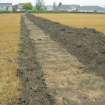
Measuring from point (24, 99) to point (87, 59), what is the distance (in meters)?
6.09

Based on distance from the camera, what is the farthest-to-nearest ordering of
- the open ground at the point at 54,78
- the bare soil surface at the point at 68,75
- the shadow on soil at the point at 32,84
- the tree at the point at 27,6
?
the tree at the point at 27,6 → the bare soil surface at the point at 68,75 → the open ground at the point at 54,78 → the shadow on soil at the point at 32,84

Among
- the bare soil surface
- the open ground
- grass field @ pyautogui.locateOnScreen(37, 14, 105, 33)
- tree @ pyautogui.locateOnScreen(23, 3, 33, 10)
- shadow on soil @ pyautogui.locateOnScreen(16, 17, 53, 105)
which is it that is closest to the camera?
shadow on soil @ pyautogui.locateOnScreen(16, 17, 53, 105)

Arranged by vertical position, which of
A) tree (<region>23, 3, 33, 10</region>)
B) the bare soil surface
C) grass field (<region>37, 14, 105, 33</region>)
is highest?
the bare soil surface

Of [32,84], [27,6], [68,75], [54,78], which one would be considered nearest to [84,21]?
[68,75]

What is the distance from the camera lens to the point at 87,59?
13.6 metres

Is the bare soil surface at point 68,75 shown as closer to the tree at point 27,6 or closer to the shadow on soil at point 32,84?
the shadow on soil at point 32,84

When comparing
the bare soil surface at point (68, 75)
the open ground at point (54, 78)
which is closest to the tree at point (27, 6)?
the bare soil surface at point (68, 75)

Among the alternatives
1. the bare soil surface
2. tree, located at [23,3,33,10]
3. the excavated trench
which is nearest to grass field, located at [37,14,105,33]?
the bare soil surface

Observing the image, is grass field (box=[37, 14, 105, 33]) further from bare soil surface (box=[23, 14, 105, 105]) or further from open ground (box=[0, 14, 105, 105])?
open ground (box=[0, 14, 105, 105])

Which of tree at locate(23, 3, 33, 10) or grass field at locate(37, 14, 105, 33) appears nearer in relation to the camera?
grass field at locate(37, 14, 105, 33)

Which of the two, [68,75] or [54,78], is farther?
[68,75]

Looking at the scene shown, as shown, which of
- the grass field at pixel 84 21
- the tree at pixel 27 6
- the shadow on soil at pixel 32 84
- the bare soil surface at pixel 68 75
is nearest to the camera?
the shadow on soil at pixel 32 84

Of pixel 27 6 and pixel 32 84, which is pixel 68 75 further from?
pixel 27 6

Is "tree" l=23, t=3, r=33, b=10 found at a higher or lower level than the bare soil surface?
lower
